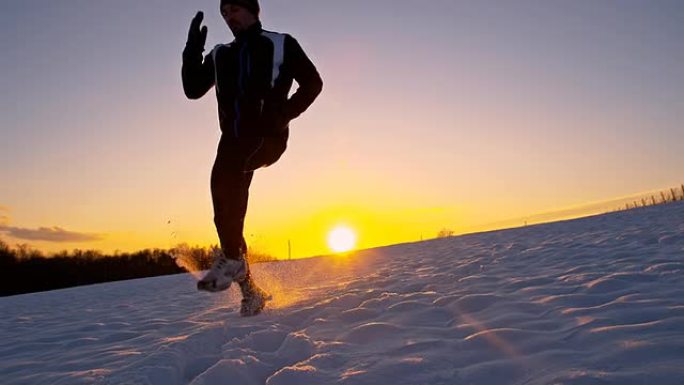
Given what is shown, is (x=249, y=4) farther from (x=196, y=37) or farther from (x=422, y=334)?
(x=422, y=334)

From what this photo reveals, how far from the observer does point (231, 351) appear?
226cm

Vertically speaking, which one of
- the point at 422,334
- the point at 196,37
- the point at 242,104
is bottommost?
the point at 422,334

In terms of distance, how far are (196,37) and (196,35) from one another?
0.04 ft

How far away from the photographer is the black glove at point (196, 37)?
3168mm

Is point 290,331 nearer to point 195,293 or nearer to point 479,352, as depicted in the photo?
point 479,352

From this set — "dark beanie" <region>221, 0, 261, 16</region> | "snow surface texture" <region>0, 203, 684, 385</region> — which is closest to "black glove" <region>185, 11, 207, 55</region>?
"dark beanie" <region>221, 0, 261, 16</region>

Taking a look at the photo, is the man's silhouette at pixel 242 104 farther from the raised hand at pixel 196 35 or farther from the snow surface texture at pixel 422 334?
the snow surface texture at pixel 422 334

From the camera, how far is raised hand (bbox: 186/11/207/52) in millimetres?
3170

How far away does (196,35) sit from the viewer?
10.4ft

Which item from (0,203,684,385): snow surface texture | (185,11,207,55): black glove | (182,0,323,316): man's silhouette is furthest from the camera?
(185,11,207,55): black glove

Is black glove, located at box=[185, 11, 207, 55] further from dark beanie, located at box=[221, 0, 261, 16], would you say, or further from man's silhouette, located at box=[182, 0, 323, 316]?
dark beanie, located at box=[221, 0, 261, 16]

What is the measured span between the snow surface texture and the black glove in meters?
1.79

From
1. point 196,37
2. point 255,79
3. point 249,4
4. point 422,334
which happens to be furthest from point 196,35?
point 422,334

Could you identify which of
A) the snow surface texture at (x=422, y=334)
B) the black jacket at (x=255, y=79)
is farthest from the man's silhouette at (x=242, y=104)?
the snow surface texture at (x=422, y=334)
